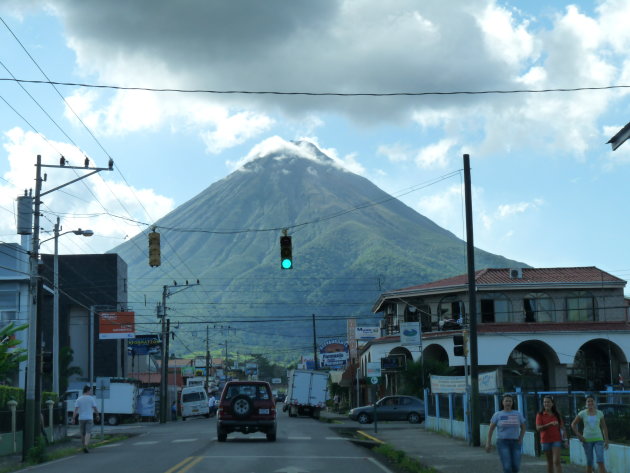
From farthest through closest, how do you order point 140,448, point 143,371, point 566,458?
point 143,371 → point 140,448 → point 566,458

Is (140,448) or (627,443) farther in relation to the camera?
(140,448)

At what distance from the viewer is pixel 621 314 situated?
63.7m

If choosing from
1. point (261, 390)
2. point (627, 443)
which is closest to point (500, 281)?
point (261, 390)

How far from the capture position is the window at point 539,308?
63562 mm

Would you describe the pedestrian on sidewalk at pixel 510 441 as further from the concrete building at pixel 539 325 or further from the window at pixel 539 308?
the window at pixel 539 308

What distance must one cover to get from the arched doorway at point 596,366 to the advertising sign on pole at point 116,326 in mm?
34466

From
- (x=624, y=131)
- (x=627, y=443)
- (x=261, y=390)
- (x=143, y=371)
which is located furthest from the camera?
(x=143, y=371)

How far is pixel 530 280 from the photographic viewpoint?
209 ft

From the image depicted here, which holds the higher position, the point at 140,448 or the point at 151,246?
the point at 151,246

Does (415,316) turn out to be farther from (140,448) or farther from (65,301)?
(140,448)

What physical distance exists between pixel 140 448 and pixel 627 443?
15.5m

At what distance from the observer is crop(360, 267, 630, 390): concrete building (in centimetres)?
6138

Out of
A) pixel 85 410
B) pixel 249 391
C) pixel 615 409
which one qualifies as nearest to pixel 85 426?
pixel 85 410

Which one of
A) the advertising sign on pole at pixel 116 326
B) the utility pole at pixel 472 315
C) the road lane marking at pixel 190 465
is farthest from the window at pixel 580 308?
the road lane marking at pixel 190 465
